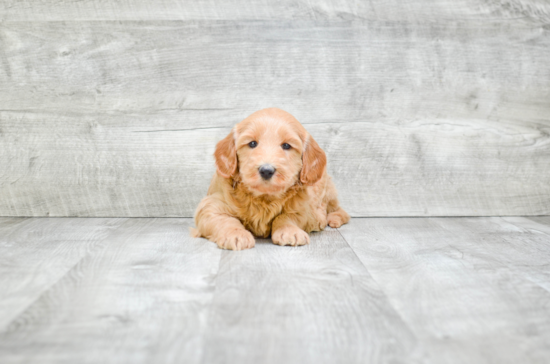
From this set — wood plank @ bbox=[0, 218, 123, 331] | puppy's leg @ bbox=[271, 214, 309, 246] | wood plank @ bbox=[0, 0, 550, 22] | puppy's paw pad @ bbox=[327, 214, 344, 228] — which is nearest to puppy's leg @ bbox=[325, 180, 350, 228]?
puppy's paw pad @ bbox=[327, 214, 344, 228]

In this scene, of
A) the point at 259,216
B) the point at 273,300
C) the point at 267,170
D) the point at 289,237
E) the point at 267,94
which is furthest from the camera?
the point at 267,94

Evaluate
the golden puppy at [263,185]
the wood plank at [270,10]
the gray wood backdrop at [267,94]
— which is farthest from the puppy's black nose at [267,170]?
the wood plank at [270,10]

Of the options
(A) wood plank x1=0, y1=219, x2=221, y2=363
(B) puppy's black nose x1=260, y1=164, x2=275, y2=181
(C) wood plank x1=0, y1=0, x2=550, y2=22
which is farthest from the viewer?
(C) wood plank x1=0, y1=0, x2=550, y2=22

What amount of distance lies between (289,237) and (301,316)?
87cm

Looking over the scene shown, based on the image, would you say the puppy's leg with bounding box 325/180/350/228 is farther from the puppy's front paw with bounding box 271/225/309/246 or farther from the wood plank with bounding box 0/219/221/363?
the wood plank with bounding box 0/219/221/363

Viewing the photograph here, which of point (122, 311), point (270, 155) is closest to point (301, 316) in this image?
point (122, 311)

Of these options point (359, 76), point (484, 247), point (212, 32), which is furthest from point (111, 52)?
point (484, 247)

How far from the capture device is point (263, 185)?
2.19 meters

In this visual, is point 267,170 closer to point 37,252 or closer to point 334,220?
point 334,220

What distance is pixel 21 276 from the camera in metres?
1.79

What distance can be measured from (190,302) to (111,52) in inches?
82.9

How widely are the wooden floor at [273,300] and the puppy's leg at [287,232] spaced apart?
0.21 ft

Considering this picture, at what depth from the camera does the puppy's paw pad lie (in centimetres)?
283

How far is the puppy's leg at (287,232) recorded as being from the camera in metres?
2.29
